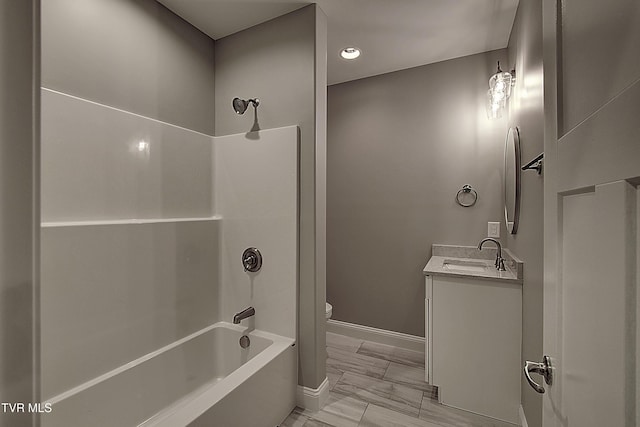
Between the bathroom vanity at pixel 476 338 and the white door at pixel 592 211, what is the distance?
45.4 inches

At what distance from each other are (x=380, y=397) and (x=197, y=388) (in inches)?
49.7

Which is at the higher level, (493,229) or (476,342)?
(493,229)

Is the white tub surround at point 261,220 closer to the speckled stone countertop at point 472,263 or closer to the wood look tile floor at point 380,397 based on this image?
the wood look tile floor at point 380,397

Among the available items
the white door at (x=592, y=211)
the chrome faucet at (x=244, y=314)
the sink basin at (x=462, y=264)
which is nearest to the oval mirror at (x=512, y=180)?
the sink basin at (x=462, y=264)

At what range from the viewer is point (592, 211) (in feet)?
1.77

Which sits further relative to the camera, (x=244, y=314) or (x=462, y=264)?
(x=462, y=264)

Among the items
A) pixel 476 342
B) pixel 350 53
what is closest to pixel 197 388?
pixel 476 342

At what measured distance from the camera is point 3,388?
32 cm

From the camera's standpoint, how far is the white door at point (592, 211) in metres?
0.42

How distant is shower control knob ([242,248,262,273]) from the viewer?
209cm

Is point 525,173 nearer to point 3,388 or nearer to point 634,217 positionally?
point 634,217

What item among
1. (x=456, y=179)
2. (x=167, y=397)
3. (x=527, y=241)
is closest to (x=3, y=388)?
(x=167, y=397)

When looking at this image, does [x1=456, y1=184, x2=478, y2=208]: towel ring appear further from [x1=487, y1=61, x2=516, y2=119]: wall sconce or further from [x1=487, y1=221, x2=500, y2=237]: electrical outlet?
[x1=487, y1=61, x2=516, y2=119]: wall sconce

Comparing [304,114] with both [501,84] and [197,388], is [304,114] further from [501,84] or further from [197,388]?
[197,388]
